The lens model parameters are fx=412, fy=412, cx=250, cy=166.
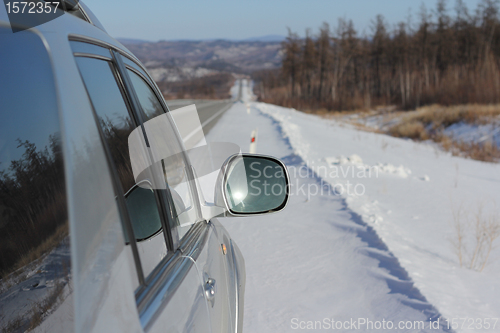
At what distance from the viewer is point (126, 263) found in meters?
1.00

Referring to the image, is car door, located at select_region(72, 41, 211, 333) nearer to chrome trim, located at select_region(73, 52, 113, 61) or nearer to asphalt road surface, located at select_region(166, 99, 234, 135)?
chrome trim, located at select_region(73, 52, 113, 61)

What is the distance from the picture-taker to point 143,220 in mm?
1449

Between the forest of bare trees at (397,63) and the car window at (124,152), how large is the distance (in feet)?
111

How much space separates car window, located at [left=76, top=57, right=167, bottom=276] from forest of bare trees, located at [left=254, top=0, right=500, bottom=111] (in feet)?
111

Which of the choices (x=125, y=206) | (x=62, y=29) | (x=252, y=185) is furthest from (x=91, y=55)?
(x=252, y=185)

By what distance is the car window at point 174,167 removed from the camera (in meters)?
1.76

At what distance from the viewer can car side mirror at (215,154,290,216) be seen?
198cm

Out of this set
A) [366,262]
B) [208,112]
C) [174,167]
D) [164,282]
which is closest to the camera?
[164,282]

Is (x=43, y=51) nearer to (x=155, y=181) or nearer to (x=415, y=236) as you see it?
(x=155, y=181)

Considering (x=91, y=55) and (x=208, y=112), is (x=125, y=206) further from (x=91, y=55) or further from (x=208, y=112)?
(x=208, y=112)

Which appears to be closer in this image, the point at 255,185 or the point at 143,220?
the point at 143,220

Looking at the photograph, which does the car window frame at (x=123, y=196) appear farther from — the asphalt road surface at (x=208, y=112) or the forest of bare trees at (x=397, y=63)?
the forest of bare trees at (x=397, y=63)

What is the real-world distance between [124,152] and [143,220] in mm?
257

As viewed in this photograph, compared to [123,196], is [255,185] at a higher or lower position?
lower
